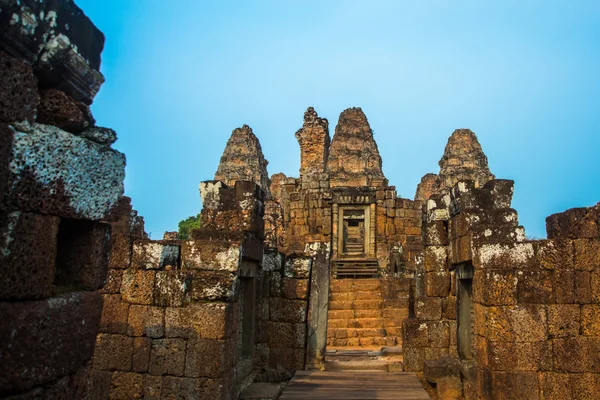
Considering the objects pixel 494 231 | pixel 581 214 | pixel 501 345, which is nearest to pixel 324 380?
pixel 501 345

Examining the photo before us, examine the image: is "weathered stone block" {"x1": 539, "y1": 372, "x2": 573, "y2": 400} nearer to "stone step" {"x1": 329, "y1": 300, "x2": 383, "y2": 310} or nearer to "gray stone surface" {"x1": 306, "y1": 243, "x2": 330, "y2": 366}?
"gray stone surface" {"x1": 306, "y1": 243, "x2": 330, "y2": 366}

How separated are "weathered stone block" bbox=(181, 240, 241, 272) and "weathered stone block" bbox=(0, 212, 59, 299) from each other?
3485mm

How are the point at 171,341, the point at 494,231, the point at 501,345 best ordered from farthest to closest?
the point at 494,231
the point at 501,345
the point at 171,341

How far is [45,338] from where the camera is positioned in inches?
105

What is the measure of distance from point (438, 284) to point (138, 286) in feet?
15.7

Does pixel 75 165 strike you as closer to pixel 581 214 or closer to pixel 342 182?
pixel 581 214

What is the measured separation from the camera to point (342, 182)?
2703cm

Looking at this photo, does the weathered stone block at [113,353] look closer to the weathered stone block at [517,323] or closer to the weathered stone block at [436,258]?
the weathered stone block at [517,323]

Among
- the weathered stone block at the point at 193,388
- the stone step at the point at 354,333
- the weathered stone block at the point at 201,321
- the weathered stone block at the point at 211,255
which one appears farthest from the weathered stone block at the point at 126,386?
the stone step at the point at 354,333

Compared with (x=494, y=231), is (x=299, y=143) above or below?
Result: above

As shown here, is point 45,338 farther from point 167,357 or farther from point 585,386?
point 585,386

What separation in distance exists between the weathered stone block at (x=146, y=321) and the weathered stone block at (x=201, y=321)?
3.9 inches

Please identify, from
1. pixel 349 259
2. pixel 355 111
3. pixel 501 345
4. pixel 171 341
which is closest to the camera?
pixel 171 341

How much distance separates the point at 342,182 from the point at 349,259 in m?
7.08
